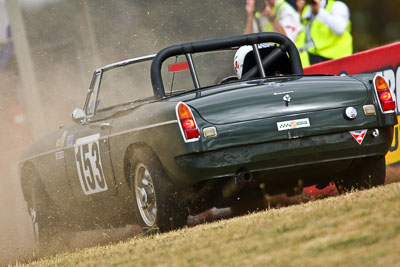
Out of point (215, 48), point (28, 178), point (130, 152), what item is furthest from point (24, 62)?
point (130, 152)

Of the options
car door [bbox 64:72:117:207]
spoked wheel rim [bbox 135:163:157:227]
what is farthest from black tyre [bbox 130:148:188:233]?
car door [bbox 64:72:117:207]

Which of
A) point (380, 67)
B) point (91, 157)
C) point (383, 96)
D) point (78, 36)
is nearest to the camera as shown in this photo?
point (383, 96)

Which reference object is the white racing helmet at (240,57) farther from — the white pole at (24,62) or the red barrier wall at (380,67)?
the white pole at (24,62)

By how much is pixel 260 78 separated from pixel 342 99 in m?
0.97

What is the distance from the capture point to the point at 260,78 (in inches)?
334

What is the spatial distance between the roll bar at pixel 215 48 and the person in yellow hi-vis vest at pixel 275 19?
15.8 ft

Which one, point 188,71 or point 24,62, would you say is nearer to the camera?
point 188,71

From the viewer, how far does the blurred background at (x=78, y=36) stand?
16.0 meters

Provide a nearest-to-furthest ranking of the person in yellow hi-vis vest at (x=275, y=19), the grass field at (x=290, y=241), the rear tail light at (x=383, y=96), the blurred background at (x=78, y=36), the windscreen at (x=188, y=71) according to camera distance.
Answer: the grass field at (x=290, y=241)
the rear tail light at (x=383, y=96)
the windscreen at (x=188, y=71)
the person in yellow hi-vis vest at (x=275, y=19)
the blurred background at (x=78, y=36)

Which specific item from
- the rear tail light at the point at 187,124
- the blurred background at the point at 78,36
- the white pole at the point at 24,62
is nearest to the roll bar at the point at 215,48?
the rear tail light at the point at 187,124

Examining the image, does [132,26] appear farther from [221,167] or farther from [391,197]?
[391,197]

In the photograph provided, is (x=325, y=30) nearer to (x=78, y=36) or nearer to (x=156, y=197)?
(x=156, y=197)

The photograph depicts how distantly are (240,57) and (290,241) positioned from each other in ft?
12.3

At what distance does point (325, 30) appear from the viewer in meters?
13.4
